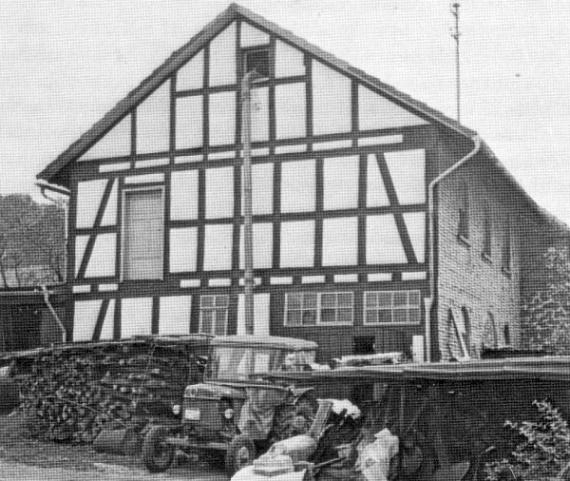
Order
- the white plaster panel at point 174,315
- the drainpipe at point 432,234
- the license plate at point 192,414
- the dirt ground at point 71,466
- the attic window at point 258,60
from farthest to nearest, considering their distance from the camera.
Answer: the attic window at point 258,60 < the white plaster panel at point 174,315 < the drainpipe at point 432,234 < the license plate at point 192,414 < the dirt ground at point 71,466

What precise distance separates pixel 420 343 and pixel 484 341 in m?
5.71

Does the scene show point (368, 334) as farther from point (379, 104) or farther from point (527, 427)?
point (527, 427)

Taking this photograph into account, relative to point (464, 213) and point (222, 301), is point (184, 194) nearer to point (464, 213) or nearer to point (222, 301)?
point (222, 301)

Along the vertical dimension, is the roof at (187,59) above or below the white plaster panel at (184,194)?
above

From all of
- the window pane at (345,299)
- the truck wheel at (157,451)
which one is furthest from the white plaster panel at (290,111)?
the truck wheel at (157,451)

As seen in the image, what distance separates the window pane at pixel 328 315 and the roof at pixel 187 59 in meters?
4.23

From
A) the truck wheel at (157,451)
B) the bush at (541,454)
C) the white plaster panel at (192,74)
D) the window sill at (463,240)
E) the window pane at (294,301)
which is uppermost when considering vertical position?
the white plaster panel at (192,74)

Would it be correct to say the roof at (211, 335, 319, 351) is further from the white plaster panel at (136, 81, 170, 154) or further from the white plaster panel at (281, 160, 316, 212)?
the white plaster panel at (136, 81, 170, 154)

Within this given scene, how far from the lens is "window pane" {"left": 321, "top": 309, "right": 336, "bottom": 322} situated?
20.2 meters

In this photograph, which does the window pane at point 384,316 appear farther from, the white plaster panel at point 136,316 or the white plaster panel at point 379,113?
the white plaster panel at point 136,316

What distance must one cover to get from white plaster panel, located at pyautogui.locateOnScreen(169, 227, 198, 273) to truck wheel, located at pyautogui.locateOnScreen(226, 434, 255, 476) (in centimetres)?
829

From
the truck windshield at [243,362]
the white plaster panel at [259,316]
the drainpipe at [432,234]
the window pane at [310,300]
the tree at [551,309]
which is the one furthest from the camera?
the tree at [551,309]

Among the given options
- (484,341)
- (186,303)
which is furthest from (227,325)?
(484,341)

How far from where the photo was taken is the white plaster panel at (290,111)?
21.0m
